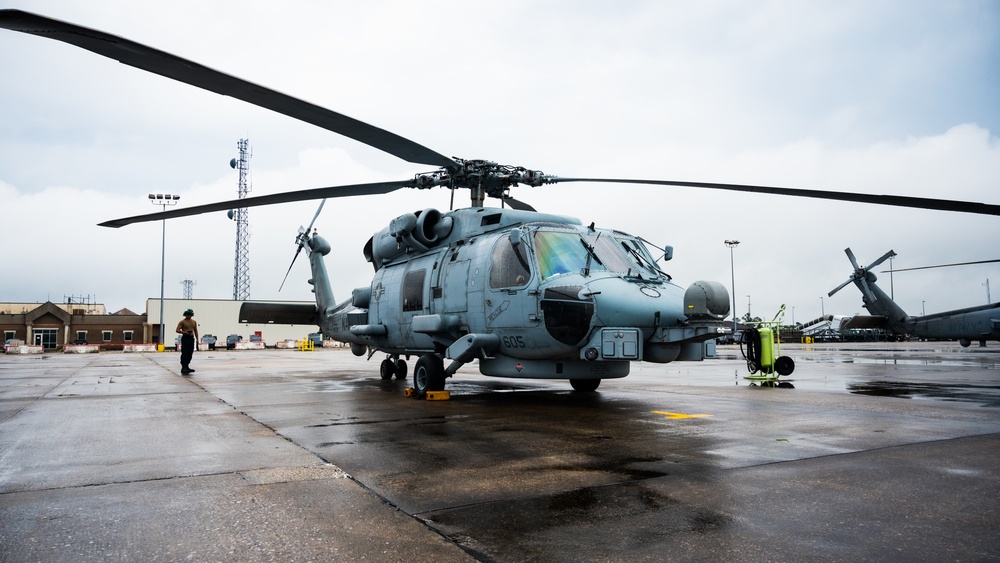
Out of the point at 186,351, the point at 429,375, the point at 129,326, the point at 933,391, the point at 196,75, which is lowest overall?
the point at 933,391

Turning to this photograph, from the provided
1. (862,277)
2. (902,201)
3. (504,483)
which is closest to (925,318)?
(862,277)

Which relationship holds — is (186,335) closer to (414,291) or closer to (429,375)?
(414,291)

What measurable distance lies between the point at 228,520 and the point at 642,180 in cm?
752

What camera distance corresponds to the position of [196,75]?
613cm

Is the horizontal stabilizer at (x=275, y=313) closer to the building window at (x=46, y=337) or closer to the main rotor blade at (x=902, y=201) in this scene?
the main rotor blade at (x=902, y=201)

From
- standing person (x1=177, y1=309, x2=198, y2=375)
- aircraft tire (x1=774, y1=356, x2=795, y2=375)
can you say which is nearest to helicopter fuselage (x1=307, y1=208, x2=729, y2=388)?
aircraft tire (x1=774, y1=356, x2=795, y2=375)

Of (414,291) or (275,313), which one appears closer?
(414,291)

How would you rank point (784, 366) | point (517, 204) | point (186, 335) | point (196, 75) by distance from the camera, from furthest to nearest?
point (186, 335), point (784, 366), point (517, 204), point (196, 75)

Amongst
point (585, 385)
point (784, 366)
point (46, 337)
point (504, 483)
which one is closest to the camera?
point (504, 483)

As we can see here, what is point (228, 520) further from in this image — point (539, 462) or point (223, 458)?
point (539, 462)

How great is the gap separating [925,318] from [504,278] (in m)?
26.8

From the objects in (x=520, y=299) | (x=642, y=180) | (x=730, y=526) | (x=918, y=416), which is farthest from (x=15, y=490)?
(x=918, y=416)

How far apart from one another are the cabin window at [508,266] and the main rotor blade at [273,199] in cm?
261

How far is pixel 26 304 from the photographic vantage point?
89.1 metres
